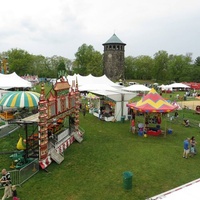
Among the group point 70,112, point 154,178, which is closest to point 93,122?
point 70,112

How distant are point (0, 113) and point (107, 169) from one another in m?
11.7

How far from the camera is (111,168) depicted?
11641 mm

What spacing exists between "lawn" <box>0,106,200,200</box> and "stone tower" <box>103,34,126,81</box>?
53150 millimetres

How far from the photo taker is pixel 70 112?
15406 mm

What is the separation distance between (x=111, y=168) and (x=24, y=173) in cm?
416

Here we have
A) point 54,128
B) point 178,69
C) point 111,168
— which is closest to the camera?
point 111,168

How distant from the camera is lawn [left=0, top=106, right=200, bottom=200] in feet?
30.8

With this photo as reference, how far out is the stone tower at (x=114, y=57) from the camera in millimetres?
67875

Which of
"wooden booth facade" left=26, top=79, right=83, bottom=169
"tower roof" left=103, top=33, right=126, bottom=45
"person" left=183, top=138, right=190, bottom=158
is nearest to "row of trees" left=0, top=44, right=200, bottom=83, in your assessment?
"tower roof" left=103, top=33, right=126, bottom=45

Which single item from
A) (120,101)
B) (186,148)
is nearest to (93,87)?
(120,101)

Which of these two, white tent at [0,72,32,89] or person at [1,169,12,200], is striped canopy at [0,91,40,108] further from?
white tent at [0,72,32,89]

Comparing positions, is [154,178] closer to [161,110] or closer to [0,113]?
[161,110]

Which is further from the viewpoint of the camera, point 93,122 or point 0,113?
point 93,122

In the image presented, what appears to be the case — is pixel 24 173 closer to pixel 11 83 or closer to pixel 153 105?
pixel 153 105
